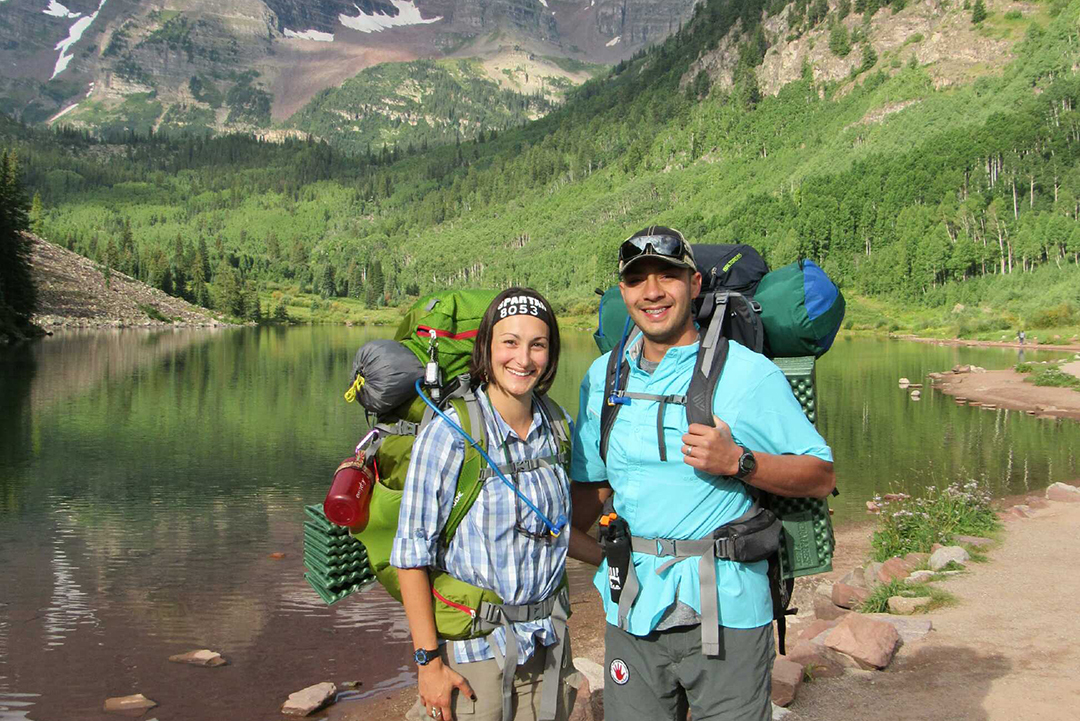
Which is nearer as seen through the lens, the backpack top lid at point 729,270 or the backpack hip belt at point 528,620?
the backpack hip belt at point 528,620

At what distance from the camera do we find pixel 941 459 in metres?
22.8

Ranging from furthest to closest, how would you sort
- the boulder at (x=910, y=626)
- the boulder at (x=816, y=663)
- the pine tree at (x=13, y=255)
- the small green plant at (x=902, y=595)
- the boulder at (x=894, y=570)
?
the pine tree at (x=13, y=255), the boulder at (x=894, y=570), the small green plant at (x=902, y=595), the boulder at (x=910, y=626), the boulder at (x=816, y=663)

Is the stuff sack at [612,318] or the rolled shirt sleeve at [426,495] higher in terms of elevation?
the stuff sack at [612,318]

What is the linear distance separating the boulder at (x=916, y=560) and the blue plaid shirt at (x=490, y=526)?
8.89m

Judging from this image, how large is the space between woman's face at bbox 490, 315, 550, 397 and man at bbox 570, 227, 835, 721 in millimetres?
384

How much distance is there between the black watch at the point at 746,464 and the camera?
3.20 meters

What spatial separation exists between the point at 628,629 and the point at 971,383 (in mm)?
41538

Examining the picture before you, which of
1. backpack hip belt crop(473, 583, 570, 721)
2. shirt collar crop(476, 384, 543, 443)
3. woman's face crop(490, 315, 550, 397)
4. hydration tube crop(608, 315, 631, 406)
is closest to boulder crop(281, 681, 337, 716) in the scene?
backpack hip belt crop(473, 583, 570, 721)

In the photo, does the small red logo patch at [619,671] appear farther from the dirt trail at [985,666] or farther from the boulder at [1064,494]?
the boulder at [1064,494]

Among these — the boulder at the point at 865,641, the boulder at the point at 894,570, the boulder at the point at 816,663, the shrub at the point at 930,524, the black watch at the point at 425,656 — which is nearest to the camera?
the black watch at the point at 425,656

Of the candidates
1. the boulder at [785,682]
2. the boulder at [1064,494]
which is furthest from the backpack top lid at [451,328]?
the boulder at [1064,494]

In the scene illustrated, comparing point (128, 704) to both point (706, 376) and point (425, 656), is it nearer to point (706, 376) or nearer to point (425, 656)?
point (425, 656)

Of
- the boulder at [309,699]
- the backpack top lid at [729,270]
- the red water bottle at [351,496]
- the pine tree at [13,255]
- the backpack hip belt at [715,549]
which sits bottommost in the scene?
the boulder at [309,699]

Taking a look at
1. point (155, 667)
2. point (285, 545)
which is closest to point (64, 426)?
point (285, 545)
